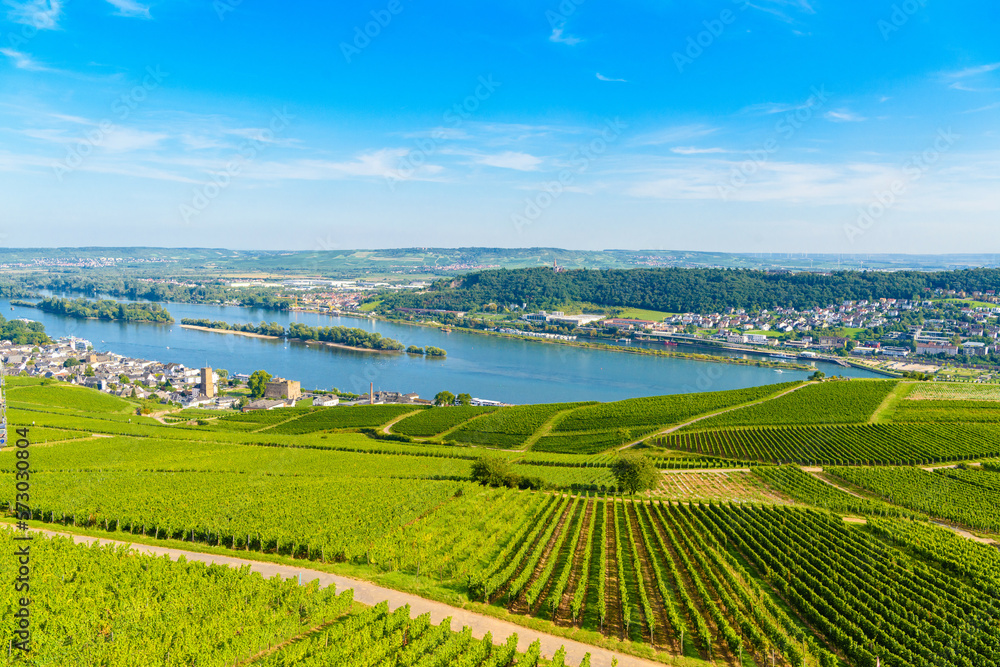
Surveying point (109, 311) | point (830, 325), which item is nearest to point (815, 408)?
point (830, 325)

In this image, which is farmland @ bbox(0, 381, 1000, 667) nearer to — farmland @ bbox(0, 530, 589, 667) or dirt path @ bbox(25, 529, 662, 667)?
farmland @ bbox(0, 530, 589, 667)

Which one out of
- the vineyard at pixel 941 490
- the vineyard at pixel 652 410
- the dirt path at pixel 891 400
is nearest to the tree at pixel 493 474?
the vineyard at pixel 941 490

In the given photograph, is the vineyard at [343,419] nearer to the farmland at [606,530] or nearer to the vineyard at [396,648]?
the farmland at [606,530]

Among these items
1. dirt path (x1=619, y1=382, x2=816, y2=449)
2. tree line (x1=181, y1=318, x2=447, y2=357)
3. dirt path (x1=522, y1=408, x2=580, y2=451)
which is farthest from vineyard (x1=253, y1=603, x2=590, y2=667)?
tree line (x1=181, y1=318, x2=447, y2=357)

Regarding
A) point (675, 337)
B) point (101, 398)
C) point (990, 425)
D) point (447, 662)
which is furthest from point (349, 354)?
point (447, 662)

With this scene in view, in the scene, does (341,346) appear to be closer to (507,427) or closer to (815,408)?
(507,427)
